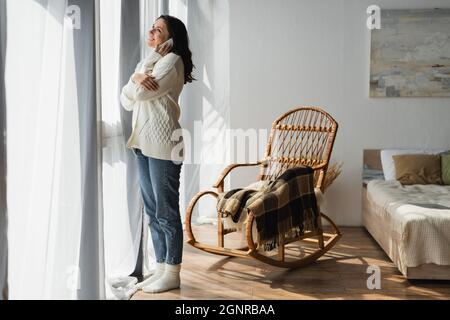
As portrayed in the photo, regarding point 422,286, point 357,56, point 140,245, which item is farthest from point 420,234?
point 357,56

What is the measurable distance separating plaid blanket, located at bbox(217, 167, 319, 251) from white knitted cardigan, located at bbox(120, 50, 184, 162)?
622 millimetres

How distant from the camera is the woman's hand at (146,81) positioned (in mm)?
2863

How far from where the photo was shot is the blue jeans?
298 centimetres

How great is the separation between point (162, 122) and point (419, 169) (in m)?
2.46

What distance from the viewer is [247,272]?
356cm

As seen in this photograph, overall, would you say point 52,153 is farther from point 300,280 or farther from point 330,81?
point 330,81

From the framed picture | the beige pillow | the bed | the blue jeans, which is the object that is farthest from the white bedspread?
the framed picture

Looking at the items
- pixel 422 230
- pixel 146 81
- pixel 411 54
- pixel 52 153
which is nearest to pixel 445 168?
pixel 411 54

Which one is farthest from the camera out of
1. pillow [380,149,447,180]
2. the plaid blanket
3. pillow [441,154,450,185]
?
pillow [380,149,447,180]

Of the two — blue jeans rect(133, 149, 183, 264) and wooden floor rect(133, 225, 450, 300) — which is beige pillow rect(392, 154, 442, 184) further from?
blue jeans rect(133, 149, 183, 264)

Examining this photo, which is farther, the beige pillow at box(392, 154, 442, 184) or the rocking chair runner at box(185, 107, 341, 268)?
the beige pillow at box(392, 154, 442, 184)

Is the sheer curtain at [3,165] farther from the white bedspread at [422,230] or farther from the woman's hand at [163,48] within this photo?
the white bedspread at [422,230]

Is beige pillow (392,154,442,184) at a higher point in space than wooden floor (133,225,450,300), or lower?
higher

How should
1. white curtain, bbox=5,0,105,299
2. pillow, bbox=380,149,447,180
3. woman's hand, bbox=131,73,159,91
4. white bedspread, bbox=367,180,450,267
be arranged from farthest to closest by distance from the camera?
pillow, bbox=380,149,447,180 < white bedspread, bbox=367,180,450,267 < woman's hand, bbox=131,73,159,91 < white curtain, bbox=5,0,105,299
